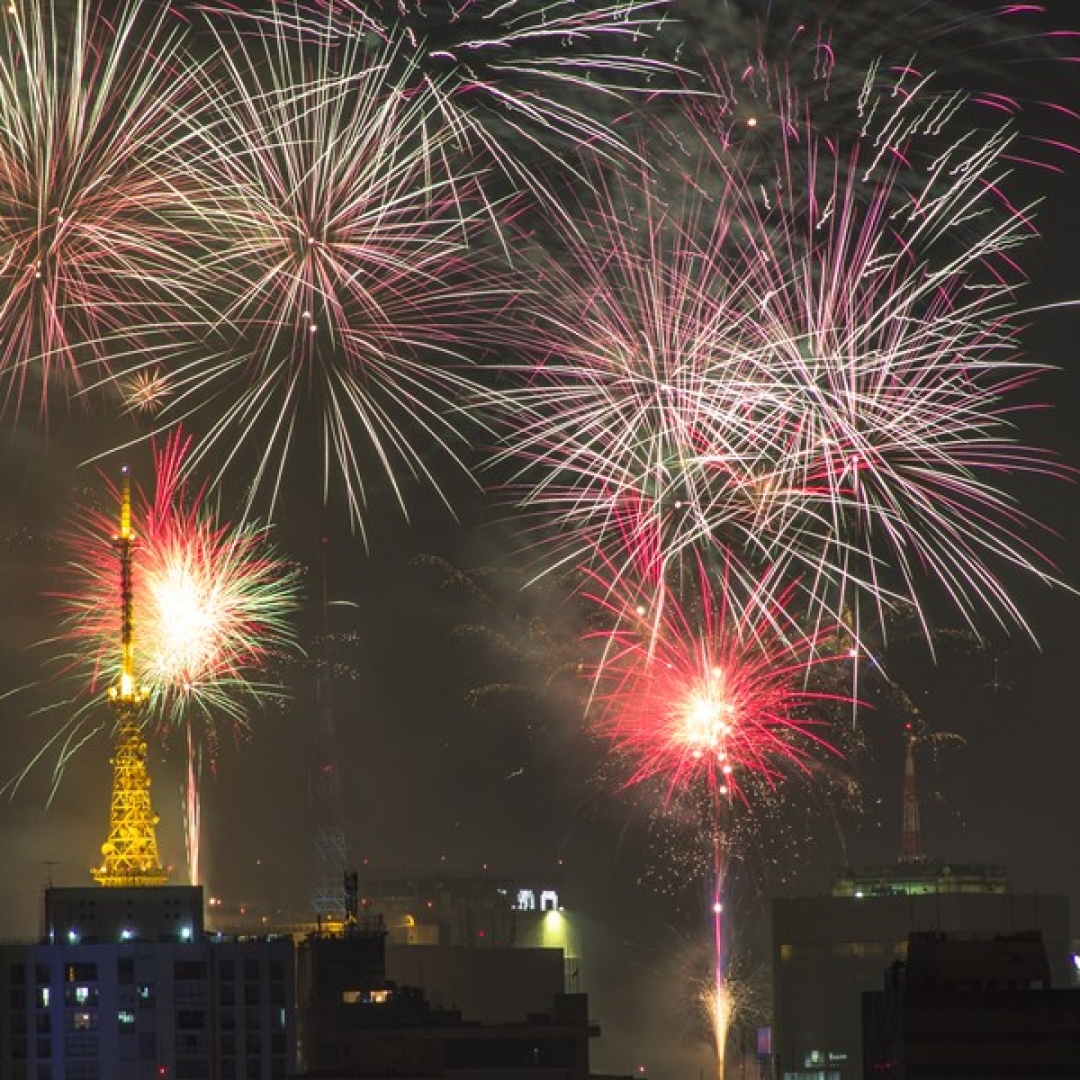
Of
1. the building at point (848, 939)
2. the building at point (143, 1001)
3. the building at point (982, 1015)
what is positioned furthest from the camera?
the building at point (848, 939)

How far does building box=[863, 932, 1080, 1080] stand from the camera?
120625 millimetres

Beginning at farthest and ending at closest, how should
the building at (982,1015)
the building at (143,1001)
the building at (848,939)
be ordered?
the building at (848,939), the building at (143,1001), the building at (982,1015)

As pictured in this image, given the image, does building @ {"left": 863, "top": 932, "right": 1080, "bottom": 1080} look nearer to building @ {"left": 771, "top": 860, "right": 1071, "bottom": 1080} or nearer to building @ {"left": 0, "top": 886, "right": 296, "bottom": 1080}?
building @ {"left": 0, "top": 886, "right": 296, "bottom": 1080}

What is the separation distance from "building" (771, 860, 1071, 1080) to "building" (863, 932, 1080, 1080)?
2405 inches

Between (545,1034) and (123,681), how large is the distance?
31.5m

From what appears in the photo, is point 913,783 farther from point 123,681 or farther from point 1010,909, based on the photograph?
point 123,681

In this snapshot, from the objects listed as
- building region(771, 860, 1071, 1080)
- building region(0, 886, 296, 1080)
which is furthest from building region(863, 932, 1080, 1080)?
building region(771, 860, 1071, 1080)

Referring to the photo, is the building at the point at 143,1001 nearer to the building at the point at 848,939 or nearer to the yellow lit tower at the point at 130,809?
the yellow lit tower at the point at 130,809

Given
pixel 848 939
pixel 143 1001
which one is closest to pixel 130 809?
pixel 143 1001

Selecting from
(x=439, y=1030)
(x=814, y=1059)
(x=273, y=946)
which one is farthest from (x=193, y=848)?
(x=814, y=1059)

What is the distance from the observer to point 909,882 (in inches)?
7761

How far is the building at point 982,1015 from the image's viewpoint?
121m

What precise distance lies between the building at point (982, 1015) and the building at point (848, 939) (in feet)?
200

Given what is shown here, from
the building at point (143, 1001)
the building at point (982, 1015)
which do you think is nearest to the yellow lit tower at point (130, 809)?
the building at point (143, 1001)
